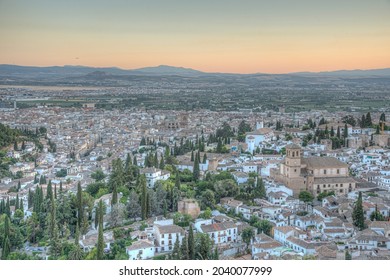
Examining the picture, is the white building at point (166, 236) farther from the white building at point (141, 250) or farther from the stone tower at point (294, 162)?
the stone tower at point (294, 162)

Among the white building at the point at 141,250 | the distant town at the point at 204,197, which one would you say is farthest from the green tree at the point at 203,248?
the white building at the point at 141,250

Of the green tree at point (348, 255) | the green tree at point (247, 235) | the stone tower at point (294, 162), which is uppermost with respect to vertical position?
the stone tower at point (294, 162)

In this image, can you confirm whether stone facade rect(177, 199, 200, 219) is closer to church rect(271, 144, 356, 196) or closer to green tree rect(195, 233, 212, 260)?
green tree rect(195, 233, 212, 260)

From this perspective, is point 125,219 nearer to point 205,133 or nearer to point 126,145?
point 126,145

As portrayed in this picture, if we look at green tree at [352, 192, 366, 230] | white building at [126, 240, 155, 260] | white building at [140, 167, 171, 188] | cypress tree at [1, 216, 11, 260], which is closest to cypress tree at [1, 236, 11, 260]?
cypress tree at [1, 216, 11, 260]

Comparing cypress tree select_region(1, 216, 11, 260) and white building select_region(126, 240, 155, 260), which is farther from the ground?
white building select_region(126, 240, 155, 260)

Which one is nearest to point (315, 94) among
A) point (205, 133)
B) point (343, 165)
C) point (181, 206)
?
point (205, 133)

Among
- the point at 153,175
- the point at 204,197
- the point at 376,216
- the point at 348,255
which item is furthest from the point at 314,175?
the point at 348,255

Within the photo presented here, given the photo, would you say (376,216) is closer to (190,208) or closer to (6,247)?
(190,208)
